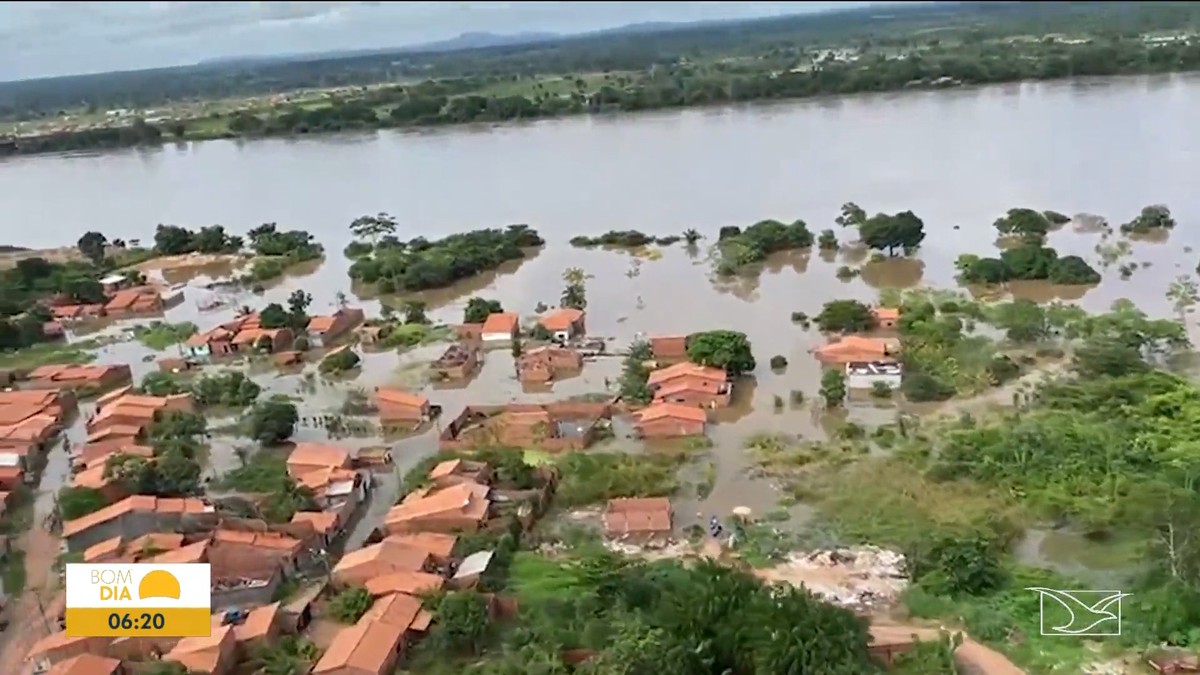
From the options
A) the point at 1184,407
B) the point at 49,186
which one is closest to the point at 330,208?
the point at 49,186

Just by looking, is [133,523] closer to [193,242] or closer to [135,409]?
[135,409]

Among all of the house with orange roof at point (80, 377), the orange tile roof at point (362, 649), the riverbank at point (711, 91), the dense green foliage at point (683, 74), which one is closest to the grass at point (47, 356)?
the house with orange roof at point (80, 377)

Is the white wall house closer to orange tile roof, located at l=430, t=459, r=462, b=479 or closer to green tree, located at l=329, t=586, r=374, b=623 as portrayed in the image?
orange tile roof, located at l=430, t=459, r=462, b=479

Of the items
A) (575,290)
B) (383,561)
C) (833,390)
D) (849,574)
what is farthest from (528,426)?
(575,290)

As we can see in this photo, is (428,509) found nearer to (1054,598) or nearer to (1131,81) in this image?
(1054,598)

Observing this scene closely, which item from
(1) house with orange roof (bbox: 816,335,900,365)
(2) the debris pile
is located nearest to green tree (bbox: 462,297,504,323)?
(1) house with orange roof (bbox: 816,335,900,365)
